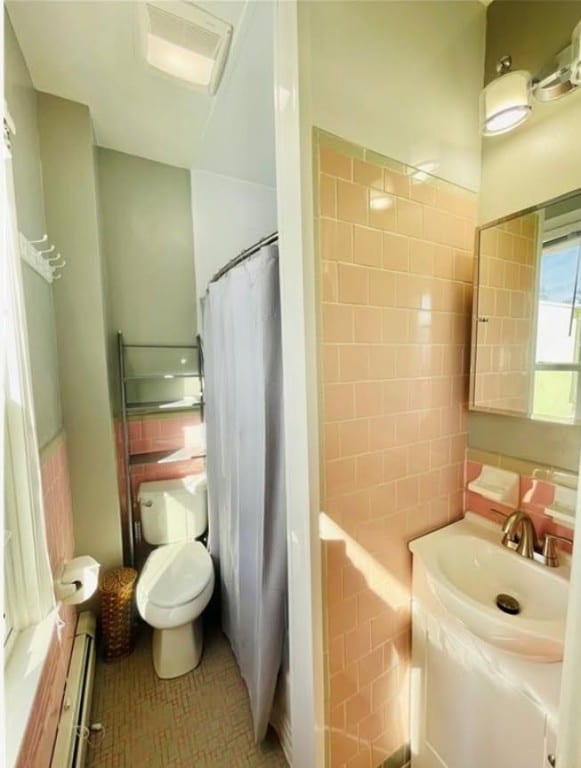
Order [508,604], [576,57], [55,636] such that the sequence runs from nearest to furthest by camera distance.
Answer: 1. [576,57]
2. [508,604]
3. [55,636]

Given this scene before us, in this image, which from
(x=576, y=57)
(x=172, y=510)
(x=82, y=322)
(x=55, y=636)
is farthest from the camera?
(x=172, y=510)

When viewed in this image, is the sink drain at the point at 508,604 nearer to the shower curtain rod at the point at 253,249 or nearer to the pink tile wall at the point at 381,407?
the pink tile wall at the point at 381,407

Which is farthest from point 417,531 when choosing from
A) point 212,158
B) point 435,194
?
point 212,158

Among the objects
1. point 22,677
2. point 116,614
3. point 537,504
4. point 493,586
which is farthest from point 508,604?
point 116,614

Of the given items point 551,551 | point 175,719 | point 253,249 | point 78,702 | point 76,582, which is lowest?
point 175,719

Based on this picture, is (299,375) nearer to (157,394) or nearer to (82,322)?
(82,322)

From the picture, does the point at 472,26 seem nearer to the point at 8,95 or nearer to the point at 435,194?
the point at 435,194

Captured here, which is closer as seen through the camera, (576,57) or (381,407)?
(576,57)

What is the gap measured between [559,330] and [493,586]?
847 millimetres

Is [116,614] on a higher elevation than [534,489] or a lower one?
lower

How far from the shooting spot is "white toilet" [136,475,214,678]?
1522 mm

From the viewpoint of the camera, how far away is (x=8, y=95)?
107cm

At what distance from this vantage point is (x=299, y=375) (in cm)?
89

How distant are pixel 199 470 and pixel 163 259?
1406 mm
